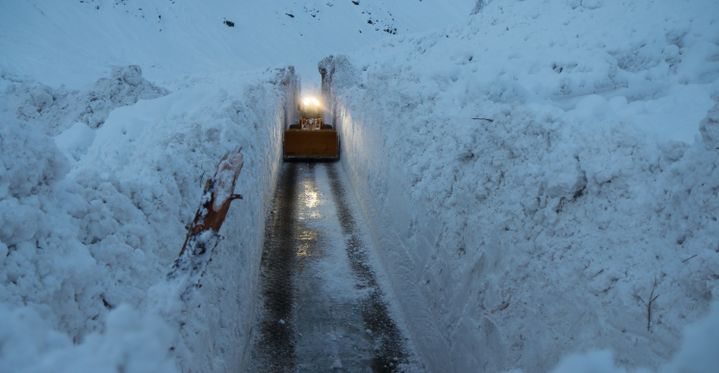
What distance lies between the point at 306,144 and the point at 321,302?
37.1ft

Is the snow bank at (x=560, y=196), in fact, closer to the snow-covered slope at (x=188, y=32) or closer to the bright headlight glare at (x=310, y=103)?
the snow-covered slope at (x=188, y=32)

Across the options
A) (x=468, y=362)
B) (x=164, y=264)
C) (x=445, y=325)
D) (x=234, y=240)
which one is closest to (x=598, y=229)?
(x=468, y=362)

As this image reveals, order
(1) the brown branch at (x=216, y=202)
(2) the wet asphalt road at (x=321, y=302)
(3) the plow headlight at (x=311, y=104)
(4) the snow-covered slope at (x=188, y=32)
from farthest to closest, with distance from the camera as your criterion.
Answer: (3) the plow headlight at (x=311, y=104) < (4) the snow-covered slope at (x=188, y=32) < (2) the wet asphalt road at (x=321, y=302) < (1) the brown branch at (x=216, y=202)

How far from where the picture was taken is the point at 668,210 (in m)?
4.05

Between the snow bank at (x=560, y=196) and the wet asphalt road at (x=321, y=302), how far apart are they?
1.86ft

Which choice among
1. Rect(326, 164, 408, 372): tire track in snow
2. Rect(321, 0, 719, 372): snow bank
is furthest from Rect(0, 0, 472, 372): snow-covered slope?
Rect(321, 0, 719, 372): snow bank

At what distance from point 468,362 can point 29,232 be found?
4853mm

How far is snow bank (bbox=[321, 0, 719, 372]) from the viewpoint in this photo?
12.7 feet

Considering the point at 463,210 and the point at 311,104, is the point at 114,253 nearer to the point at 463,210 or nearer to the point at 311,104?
the point at 463,210

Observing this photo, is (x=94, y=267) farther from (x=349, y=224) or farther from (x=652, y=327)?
(x=349, y=224)

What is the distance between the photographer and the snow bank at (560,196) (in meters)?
3.86

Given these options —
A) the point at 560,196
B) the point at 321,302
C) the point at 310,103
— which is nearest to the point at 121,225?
the point at 560,196

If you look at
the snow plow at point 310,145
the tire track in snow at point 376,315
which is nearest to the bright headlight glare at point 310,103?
the snow plow at point 310,145

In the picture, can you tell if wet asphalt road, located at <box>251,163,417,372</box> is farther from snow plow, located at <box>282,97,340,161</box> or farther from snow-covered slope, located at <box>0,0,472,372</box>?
snow plow, located at <box>282,97,340,161</box>
